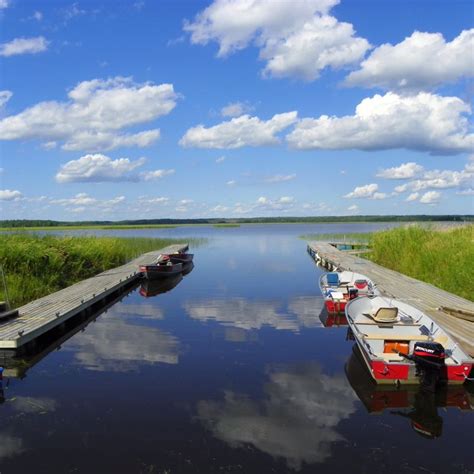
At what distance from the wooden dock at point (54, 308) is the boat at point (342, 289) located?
9.68 metres

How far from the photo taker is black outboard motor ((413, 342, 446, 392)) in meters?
9.38

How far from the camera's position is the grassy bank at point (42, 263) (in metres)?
18.6

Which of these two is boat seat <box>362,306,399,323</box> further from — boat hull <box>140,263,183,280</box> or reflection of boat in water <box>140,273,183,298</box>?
boat hull <box>140,263,183,280</box>

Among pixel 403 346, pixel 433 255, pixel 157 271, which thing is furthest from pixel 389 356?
pixel 157 271

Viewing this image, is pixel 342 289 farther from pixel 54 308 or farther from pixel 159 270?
pixel 159 270

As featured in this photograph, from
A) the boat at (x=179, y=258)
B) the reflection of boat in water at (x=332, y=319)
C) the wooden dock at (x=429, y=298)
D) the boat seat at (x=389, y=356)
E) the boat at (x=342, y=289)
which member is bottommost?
the reflection of boat in water at (x=332, y=319)

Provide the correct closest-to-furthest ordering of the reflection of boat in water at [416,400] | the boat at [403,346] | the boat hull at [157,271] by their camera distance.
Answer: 1. the reflection of boat in water at [416,400]
2. the boat at [403,346]
3. the boat hull at [157,271]

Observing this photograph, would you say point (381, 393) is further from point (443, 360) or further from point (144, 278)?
point (144, 278)

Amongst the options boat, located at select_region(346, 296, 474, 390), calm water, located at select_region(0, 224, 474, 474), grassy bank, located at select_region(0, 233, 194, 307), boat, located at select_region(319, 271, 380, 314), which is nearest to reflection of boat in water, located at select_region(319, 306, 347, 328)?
boat, located at select_region(319, 271, 380, 314)

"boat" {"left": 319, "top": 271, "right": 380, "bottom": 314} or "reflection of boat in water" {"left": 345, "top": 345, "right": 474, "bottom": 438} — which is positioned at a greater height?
"boat" {"left": 319, "top": 271, "right": 380, "bottom": 314}

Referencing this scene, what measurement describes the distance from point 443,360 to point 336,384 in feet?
8.39

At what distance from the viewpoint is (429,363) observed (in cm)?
940

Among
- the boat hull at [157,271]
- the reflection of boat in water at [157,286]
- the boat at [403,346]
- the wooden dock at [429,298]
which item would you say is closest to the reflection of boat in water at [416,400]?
the boat at [403,346]

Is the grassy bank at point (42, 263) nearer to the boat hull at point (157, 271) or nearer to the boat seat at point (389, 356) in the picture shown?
the boat hull at point (157, 271)
